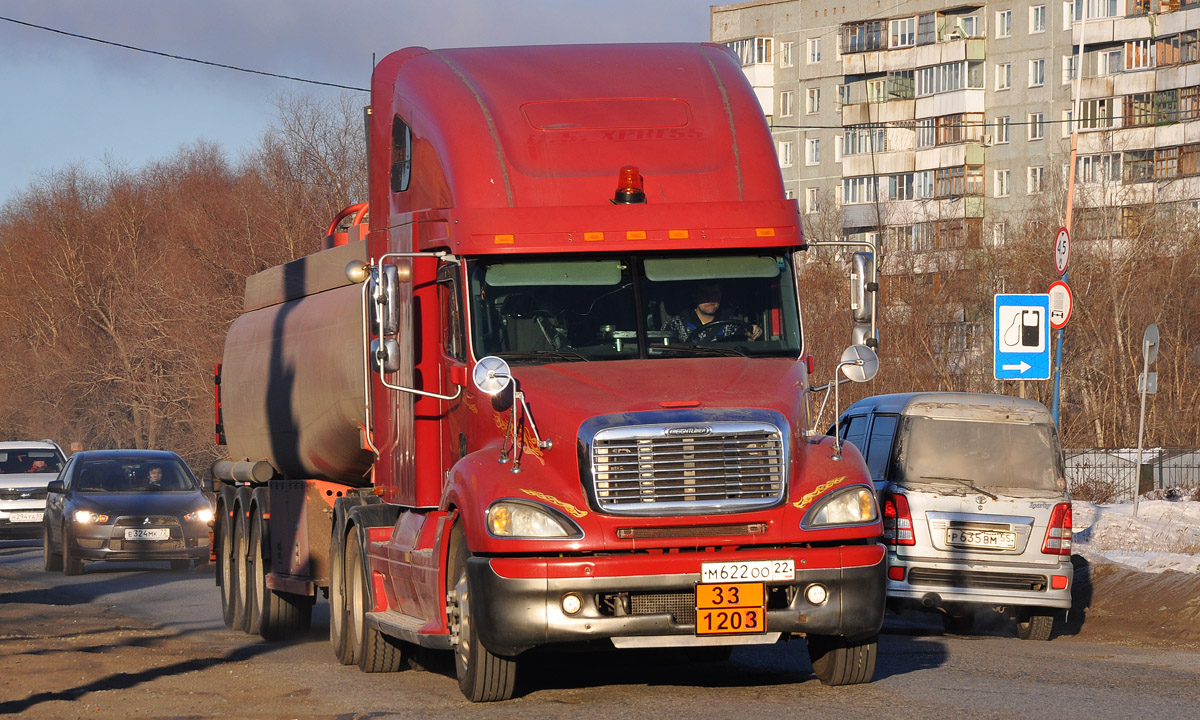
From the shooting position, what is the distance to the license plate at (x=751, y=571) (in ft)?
29.6

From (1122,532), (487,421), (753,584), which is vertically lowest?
(1122,532)

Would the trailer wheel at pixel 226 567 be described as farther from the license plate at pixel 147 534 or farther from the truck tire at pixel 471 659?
the truck tire at pixel 471 659

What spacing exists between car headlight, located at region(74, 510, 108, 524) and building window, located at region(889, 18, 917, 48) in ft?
204

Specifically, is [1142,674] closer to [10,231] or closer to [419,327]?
[419,327]

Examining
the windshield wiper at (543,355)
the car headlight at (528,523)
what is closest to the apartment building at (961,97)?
the windshield wiper at (543,355)

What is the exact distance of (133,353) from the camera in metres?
69.2

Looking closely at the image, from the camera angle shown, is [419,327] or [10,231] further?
[10,231]

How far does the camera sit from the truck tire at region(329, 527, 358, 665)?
41.0 feet

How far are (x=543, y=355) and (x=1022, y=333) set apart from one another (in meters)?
11.3

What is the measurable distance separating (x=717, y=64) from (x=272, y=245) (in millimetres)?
51076

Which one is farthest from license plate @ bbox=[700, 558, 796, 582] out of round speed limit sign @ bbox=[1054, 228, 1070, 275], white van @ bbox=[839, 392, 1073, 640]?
round speed limit sign @ bbox=[1054, 228, 1070, 275]

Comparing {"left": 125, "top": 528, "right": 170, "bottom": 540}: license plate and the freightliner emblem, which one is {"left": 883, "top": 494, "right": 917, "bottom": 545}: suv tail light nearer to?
the freightliner emblem

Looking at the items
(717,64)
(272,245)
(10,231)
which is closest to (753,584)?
(717,64)

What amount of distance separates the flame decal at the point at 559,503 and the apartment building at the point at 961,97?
170ft
